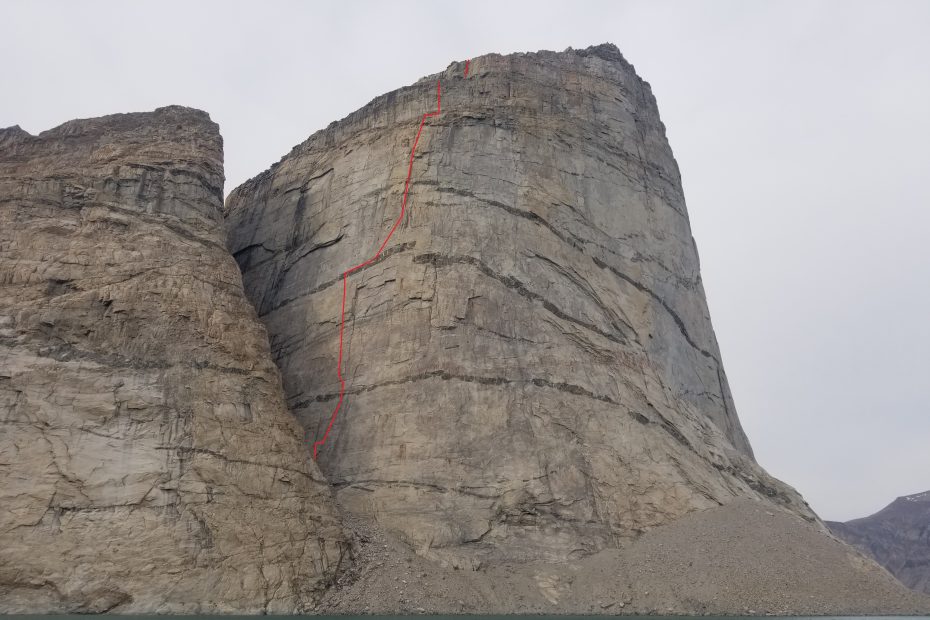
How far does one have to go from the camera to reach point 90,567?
1759cm

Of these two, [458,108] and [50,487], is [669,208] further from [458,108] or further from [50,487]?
[50,487]

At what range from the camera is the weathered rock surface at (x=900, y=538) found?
263ft

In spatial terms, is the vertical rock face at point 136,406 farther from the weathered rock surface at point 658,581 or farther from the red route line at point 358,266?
the red route line at point 358,266

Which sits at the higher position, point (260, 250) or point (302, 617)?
point (260, 250)

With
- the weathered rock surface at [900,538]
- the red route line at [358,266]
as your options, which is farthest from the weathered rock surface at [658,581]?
the weathered rock surface at [900,538]

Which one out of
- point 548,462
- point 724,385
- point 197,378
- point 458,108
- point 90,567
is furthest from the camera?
point 724,385

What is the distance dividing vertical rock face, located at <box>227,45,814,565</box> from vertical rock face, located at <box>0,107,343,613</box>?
A: 3.21 meters

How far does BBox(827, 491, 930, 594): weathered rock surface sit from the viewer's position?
263 ft

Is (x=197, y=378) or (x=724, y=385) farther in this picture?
(x=724, y=385)

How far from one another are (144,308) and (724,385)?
71.0 ft

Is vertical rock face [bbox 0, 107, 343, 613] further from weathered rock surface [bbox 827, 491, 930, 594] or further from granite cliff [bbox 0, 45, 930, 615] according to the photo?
weathered rock surface [bbox 827, 491, 930, 594]

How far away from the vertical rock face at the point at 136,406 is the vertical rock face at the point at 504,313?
321 cm

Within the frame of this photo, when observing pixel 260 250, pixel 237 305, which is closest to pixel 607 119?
pixel 260 250

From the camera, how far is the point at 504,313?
1012 inches
